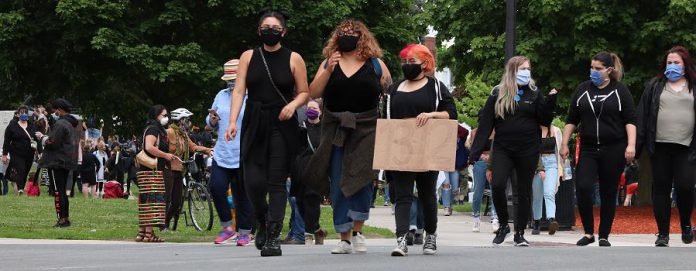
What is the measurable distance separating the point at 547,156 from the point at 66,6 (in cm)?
2183

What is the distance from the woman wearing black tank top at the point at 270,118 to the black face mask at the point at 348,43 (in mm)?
472

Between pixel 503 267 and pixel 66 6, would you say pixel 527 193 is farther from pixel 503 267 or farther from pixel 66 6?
pixel 66 6

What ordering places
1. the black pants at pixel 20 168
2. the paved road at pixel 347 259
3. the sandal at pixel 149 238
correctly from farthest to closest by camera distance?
the black pants at pixel 20 168
the sandal at pixel 149 238
the paved road at pixel 347 259

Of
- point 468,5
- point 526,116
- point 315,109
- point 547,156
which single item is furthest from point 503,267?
point 468,5

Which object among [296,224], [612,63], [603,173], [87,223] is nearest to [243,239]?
[296,224]

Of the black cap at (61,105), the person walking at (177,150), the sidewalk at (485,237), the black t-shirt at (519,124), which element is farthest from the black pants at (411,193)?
the black cap at (61,105)

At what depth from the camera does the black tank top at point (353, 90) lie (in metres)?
10.9

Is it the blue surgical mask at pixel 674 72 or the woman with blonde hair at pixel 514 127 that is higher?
the blue surgical mask at pixel 674 72

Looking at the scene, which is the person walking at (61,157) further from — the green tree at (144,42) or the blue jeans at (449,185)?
the green tree at (144,42)

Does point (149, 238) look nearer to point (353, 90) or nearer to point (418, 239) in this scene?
point (418, 239)

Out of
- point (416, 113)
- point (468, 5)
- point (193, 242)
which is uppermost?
point (468, 5)

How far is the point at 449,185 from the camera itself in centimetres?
2398

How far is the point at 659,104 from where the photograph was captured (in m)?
13.1

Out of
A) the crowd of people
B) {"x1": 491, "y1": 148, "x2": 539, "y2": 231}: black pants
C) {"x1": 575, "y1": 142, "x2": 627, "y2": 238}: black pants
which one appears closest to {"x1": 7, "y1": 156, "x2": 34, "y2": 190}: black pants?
the crowd of people
